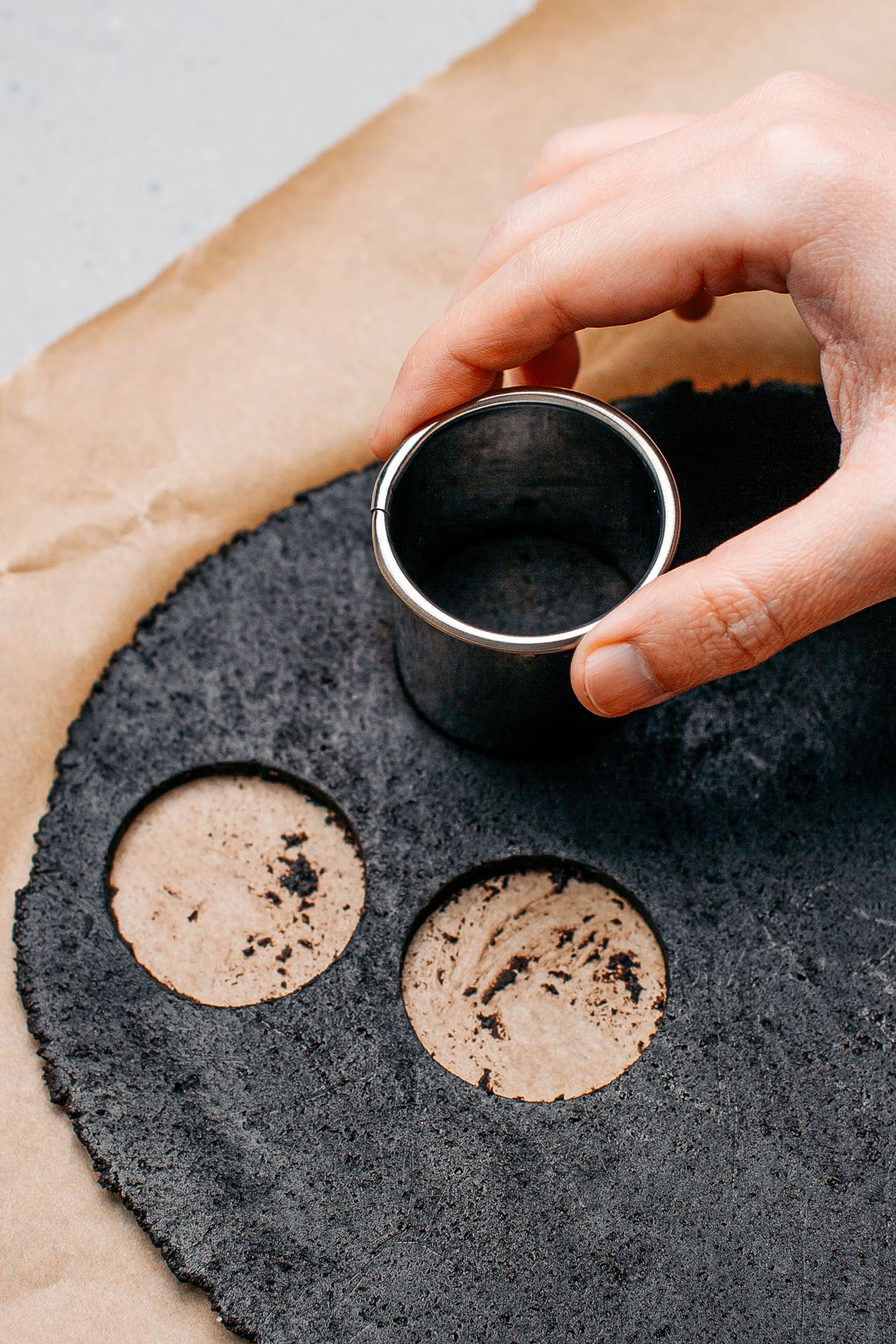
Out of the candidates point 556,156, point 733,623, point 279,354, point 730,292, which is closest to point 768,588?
point 733,623

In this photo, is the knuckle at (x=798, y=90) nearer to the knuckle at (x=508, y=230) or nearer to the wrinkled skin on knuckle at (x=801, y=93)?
the wrinkled skin on knuckle at (x=801, y=93)

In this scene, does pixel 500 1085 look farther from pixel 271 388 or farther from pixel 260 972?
pixel 271 388

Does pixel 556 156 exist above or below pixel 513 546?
above

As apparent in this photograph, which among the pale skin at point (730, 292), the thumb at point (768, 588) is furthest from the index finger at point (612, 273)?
the thumb at point (768, 588)

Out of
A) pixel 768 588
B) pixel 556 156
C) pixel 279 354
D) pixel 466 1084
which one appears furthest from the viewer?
pixel 279 354

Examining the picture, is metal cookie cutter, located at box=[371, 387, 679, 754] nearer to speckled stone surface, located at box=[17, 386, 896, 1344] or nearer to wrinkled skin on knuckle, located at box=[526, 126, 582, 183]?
speckled stone surface, located at box=[17, 386, 896, 1344]

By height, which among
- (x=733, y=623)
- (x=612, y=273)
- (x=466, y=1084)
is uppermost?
(x=612, y=273)

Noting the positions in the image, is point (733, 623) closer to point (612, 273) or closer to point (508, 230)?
point (612, 273)

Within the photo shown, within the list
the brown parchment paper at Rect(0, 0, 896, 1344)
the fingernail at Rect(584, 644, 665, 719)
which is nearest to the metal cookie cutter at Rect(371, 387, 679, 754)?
the fingernail at Rect(584, 644, 665, 719)
